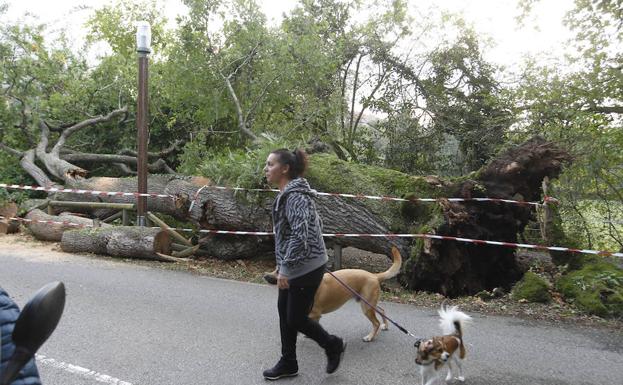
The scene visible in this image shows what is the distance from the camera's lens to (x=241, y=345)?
4883mm

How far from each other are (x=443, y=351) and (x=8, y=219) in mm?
11733

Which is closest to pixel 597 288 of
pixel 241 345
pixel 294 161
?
pixel 241 345

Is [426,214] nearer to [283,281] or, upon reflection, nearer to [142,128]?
[283,281]

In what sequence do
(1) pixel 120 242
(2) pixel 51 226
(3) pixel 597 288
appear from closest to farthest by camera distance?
(3) pixel 597 288
(1) pixel 120 242
(2) pixel 51 226

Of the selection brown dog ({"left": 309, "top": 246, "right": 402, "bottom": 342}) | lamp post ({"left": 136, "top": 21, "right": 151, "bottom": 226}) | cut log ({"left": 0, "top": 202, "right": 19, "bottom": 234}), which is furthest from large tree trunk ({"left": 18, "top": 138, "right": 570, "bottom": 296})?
cut log ({"left": 0, "top": 202, "right": 19, "bottom": 234})

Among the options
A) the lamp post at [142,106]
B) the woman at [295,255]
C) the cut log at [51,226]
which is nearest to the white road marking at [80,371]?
the woman at [295,255]

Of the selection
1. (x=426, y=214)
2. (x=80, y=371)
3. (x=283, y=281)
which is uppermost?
(x=426, y=214)

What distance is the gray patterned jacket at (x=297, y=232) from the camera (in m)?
3.74

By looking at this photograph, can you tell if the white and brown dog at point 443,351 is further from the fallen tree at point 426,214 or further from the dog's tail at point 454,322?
the fallen tree at point 426,214

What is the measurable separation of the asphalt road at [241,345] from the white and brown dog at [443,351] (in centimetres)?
27

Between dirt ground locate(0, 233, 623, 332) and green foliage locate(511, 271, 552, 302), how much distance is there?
3.9 inches

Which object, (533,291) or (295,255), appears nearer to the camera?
(295,255)

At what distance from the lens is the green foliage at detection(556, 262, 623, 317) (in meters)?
6.08

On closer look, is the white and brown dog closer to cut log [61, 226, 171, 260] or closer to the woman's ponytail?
the woman's ponytail
